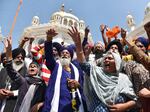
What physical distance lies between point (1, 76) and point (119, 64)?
270 centimetres

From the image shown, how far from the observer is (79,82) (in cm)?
495

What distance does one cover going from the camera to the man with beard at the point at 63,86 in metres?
4.54

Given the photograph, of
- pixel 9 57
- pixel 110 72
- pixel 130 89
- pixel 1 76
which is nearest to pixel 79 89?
pixel 110 72

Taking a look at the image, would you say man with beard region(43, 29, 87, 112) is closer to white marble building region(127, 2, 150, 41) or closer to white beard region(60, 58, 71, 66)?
white beard region(60, 58, 71, 66)

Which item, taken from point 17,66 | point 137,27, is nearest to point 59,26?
point 137,27

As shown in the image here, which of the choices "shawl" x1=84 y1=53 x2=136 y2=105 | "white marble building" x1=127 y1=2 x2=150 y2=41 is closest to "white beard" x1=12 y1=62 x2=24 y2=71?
"shawl" x1=84 y1=53 x2=136 y2=105

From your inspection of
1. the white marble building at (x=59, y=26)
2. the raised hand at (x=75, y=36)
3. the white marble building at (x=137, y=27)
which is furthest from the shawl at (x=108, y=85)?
the white marble building at (x=59, y=26)

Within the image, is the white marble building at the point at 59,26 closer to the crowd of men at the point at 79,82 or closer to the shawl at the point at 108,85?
the crowd of men at the point at 79,82


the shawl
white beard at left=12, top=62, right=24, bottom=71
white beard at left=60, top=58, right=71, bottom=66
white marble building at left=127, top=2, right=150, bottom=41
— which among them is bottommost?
the shawl

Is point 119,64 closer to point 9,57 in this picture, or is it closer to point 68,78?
point 68,78

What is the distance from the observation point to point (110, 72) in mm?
4480

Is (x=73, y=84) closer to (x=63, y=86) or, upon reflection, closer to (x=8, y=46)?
(x=63, y=86)

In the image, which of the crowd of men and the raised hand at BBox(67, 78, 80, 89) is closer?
the crowd of men

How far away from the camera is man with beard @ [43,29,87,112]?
14.9 ft
